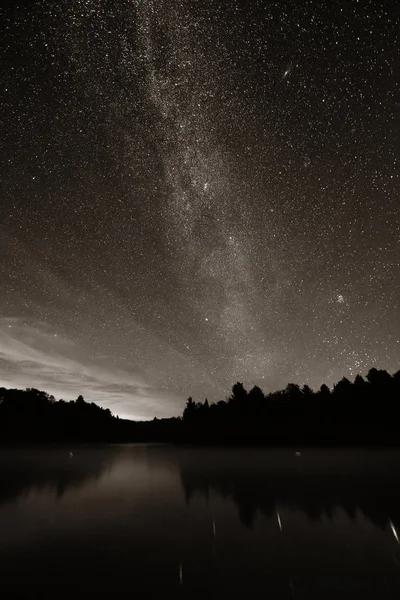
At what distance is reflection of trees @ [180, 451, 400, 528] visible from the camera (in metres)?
11.4

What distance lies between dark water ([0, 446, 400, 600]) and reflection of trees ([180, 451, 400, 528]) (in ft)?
0.26

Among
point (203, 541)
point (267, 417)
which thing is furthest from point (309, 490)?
point (267, 417)

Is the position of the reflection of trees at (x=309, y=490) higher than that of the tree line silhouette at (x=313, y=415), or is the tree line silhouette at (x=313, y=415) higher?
the tree line silhouette at (x=313, y=415)

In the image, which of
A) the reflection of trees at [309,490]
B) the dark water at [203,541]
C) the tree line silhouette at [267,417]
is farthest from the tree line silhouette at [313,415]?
the dark water at [203,541]

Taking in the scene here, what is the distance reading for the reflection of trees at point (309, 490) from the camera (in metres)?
11.4

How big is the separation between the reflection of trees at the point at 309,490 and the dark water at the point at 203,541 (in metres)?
0.08

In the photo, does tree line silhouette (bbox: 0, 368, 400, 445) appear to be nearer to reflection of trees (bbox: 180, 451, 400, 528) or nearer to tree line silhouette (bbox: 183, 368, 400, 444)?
tree line silhouette (bbox: 183, 368, 400, 444)

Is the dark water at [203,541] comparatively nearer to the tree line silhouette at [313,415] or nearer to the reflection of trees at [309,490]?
the reflection of trees at [309,490]

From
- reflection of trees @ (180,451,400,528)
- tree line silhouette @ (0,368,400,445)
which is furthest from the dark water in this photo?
tree line silhouette @ (0,368,400,445)

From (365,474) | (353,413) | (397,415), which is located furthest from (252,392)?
(365,474)

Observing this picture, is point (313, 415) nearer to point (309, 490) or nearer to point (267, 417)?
point (267, 417)

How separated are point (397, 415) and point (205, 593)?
6530cm

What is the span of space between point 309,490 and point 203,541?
8584mm

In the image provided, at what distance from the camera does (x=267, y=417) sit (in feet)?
254
